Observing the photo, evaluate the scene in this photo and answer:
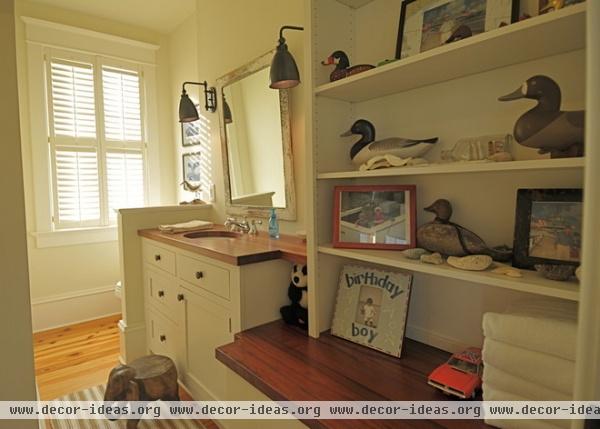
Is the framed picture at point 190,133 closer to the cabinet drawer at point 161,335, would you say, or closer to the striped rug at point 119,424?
the cabinet drawer at point 161,335

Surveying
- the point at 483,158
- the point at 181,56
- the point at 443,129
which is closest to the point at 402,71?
the point at 443,129

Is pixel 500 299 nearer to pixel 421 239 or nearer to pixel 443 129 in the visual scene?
pixel 421 239

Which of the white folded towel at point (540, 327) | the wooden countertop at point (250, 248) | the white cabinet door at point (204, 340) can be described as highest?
the wooden countertop at point (250, 248)

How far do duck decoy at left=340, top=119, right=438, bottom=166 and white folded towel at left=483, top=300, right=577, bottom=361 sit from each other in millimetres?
558

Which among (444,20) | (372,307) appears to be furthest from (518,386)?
(444,20)

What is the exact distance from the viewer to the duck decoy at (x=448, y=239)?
3.31ft

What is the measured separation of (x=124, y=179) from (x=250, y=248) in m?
2.47

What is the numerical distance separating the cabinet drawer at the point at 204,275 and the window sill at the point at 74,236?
187 cm

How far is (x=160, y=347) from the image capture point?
2.28 m

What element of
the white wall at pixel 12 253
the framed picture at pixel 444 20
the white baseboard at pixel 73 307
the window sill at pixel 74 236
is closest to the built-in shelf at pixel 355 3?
the framed picture at pixel 444 20

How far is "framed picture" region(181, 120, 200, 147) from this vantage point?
10.8 feet

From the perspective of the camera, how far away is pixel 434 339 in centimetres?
124

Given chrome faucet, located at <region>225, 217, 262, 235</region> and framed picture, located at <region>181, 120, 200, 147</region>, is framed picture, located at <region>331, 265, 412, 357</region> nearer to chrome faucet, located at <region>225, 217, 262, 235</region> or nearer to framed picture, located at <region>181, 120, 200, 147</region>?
chrome faucet, located at <region>225, 217, 262, 235</region>

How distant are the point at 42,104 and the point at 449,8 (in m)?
3.42
